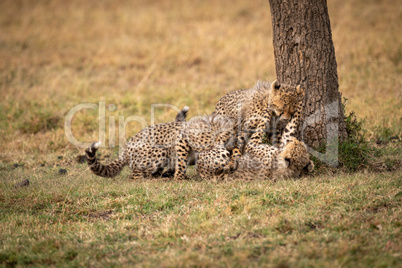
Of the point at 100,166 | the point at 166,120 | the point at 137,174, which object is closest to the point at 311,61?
the point at 137,174

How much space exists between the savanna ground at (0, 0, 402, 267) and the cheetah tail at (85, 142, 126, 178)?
148 mm

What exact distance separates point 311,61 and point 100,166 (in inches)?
119

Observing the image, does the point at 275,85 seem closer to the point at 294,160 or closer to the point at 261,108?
the point at 261,108

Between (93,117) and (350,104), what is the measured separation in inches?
198

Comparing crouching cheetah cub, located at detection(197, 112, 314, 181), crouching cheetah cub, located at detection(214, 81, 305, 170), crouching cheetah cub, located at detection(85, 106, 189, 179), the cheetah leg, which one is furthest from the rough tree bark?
the cheetah leg

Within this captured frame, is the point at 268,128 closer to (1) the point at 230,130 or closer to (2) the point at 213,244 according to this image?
(1) the point at 230,130

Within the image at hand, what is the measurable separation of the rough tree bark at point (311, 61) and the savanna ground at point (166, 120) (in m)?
0.61

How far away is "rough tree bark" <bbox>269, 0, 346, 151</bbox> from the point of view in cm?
594

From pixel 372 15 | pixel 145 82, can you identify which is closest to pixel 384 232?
pixel 145 82

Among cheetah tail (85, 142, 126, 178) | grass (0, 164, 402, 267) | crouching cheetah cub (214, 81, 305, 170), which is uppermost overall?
crouching cheetah cub (214, 81, 305, 170)

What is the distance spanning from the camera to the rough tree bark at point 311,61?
19.5ft

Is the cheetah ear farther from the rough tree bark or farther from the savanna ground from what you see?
the savanna ground

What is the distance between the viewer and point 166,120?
8.97 meters

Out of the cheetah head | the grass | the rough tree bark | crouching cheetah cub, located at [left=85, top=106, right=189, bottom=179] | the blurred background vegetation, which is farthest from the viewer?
the blurred background vegetation
